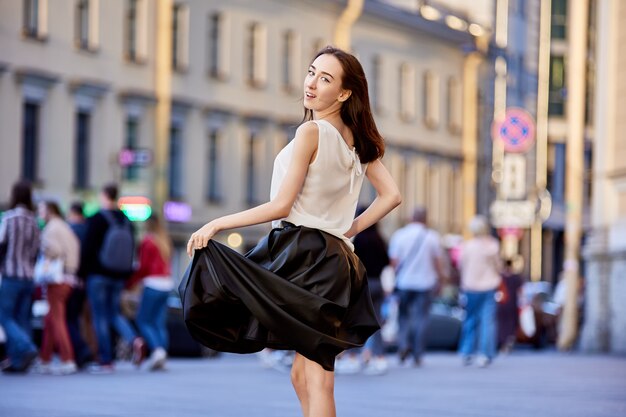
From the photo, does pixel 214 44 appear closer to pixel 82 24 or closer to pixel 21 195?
pixel 82 24

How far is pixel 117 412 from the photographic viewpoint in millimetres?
11680

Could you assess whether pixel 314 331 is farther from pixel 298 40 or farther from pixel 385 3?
pixel 385 3

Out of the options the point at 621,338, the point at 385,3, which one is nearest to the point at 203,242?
the point at 621,338

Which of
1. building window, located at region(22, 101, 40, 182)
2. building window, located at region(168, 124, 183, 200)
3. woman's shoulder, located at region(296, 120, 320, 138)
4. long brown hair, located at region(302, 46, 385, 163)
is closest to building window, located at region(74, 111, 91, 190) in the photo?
building window, located at region(22, 101, 40, 182)

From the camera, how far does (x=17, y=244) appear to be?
1736 centimetres

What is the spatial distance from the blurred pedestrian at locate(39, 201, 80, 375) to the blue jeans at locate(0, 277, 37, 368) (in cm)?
34

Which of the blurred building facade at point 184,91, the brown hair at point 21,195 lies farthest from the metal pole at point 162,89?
the brown hair at point 21,195

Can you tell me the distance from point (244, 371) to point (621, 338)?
10.3m

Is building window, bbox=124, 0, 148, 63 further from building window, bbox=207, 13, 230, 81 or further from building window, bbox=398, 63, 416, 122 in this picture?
building window, bbox=398, 63, 416, 122

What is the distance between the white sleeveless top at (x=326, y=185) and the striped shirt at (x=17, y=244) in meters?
10.0

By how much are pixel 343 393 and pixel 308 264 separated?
6.89 m

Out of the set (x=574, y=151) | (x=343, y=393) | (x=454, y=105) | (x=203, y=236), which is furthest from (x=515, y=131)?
(x=203, y=236)

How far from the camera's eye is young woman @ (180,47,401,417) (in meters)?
7.39

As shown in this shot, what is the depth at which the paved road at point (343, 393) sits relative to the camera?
11898mm
